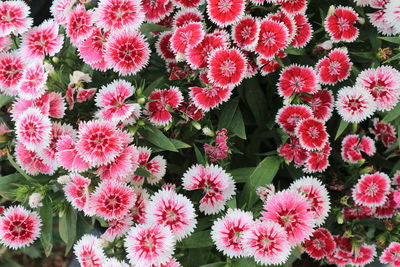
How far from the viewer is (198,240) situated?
4.90 feet

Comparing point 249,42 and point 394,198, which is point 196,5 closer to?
point 249,42

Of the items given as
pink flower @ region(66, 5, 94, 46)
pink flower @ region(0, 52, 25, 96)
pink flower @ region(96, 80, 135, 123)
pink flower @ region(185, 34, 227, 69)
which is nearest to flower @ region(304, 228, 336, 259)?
pink flower @ region(185, 34, 227, 69)

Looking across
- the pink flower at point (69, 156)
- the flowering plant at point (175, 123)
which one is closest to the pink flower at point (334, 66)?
the flowering plant at point (175, 123)

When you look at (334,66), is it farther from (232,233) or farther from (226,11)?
(232,233)

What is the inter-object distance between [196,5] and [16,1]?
30.1 inches

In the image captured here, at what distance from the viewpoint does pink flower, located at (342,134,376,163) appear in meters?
1.75

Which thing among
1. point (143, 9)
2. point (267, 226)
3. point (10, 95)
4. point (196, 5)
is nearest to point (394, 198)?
point (267, 226)

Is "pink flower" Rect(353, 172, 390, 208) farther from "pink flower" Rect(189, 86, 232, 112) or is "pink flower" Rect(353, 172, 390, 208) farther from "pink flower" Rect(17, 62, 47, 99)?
"pink flower" Rect(17, 62, 47, 99)

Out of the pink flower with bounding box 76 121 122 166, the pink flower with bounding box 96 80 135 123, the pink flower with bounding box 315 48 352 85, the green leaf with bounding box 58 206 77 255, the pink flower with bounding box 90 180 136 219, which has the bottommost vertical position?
the green leaf with bounding box 58 206 77 255

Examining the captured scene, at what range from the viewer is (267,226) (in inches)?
49.9

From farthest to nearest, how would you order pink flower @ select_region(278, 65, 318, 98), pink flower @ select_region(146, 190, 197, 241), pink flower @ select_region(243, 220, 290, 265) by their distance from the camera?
pink flower @ select_region(278, 65, 318, 98) → pink flower @ select_region(146, 190, 197, 241) → pink flower @ select_region(243, 220, 290, 265)

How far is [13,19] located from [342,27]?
1.32 metres

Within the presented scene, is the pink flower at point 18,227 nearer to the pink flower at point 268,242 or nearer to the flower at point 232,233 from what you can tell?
the flower at point 232,233

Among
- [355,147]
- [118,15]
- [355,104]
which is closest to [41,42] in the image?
[118,15]
